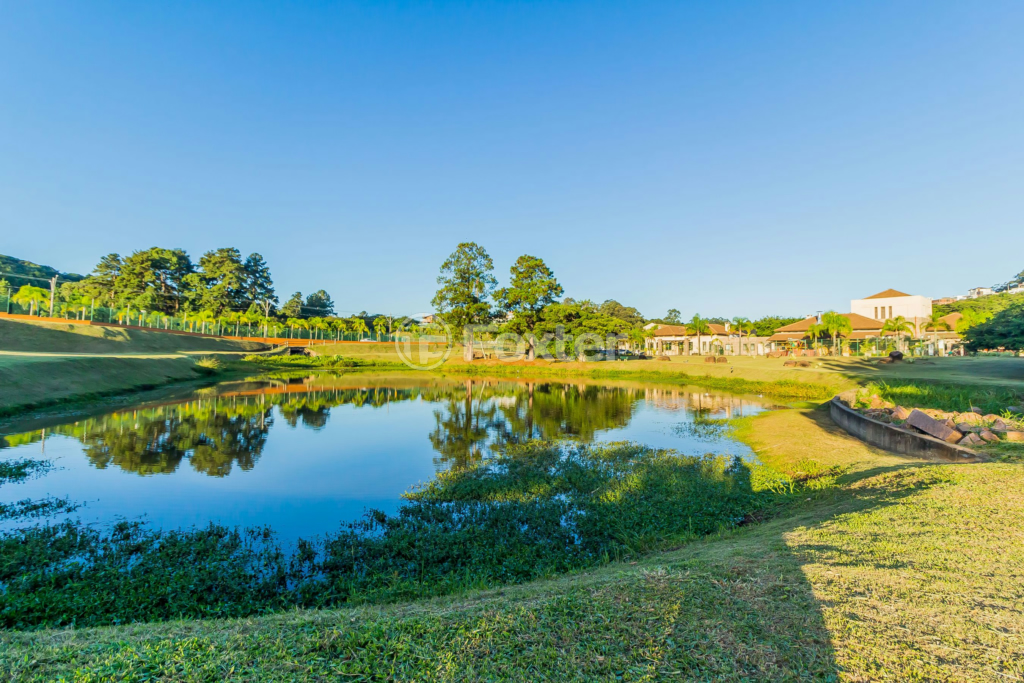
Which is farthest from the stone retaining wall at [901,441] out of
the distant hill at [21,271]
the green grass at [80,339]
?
the distant hill at [21,271]

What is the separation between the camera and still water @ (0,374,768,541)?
10680 millimetres

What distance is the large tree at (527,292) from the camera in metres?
57.9

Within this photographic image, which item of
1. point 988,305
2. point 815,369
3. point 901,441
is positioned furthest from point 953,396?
point 988,305

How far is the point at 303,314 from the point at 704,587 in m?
113

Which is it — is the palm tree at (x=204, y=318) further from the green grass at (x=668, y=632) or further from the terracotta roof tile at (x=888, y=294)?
the terracotta roof tile at (x=888, y=294)

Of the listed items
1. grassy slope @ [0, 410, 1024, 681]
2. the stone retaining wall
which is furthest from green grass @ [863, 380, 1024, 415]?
grassy slope @ [0, 410, 1024, 681]

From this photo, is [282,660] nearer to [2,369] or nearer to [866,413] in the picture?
[866,413]

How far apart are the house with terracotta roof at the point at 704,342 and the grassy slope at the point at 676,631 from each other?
2866 inches

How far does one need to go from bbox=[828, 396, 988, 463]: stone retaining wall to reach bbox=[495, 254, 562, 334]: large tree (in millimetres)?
41974

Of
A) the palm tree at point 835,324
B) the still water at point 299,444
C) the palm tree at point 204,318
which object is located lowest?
the still water at point 299,444

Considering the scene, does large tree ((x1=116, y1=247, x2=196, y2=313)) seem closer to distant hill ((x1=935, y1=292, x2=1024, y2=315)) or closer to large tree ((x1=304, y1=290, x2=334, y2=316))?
large tree ((x1=304, y1=290, x2=334, y2=316))

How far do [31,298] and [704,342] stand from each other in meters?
92.4

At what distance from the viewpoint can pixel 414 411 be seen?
27.1m

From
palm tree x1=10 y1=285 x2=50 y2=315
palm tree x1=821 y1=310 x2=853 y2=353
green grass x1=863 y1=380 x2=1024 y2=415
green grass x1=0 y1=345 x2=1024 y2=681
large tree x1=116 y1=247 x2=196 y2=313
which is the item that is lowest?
green grass x1=0 y1=345 x2=1024 y2=681
